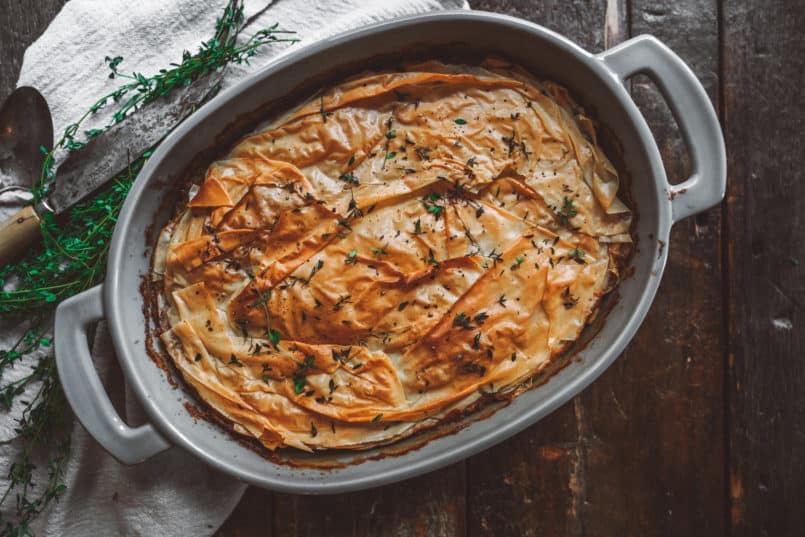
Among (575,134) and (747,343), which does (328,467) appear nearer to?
(575,134)

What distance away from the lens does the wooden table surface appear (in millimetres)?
2379

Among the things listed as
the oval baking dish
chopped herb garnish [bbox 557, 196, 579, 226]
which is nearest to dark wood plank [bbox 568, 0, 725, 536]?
the oval baking dish

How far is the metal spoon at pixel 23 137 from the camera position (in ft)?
7.45

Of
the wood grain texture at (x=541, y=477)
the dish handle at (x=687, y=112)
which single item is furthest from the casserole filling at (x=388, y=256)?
the wood grain texture at (x=541, y=477)

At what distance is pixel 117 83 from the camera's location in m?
2.27

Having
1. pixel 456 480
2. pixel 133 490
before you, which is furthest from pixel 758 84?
pixel 133 490

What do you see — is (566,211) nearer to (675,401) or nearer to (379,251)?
(379,251)

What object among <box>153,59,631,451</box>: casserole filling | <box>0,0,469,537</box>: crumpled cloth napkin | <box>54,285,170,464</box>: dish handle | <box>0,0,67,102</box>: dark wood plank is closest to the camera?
<box>54,285,170,464</box>: dish handle

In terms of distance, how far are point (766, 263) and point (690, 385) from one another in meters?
0.58

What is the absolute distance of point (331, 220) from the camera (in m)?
2.14

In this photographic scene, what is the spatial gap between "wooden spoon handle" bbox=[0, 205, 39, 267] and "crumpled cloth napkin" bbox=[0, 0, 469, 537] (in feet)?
0.40

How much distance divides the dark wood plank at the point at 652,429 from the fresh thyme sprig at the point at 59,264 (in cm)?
149

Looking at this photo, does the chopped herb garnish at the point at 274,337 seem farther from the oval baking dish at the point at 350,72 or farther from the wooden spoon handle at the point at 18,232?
the wooden spoon handle at the point at 18,232

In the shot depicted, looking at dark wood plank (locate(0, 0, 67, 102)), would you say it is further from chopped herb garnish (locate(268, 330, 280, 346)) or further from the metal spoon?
chopped herb garnish (locate(268, 330, 280, 346))
